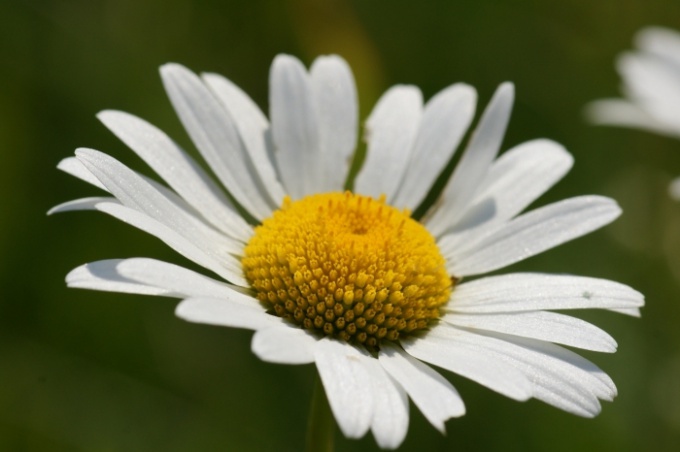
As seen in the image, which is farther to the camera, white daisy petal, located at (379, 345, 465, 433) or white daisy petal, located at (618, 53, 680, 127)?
white daisy petal, located at (618, 53, 680, 127)

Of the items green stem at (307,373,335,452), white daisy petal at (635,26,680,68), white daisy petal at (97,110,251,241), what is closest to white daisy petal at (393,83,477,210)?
white daisy petal at (97,110,251,241)

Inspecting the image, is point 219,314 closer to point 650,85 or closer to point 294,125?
point 294,125

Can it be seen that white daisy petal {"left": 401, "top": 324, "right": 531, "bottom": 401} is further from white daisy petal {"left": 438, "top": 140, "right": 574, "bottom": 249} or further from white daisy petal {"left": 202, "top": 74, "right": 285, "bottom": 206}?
white daisy petal {"left": 202, "top": 74, "right": 285, "bottom": 206}

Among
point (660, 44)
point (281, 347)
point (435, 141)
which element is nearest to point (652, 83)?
point (660, 44)

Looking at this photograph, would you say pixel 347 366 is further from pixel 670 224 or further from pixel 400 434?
pixel 670 224

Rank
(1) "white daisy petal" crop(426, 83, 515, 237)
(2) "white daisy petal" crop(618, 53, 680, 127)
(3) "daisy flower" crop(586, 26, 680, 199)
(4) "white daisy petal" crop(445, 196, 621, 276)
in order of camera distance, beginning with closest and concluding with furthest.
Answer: (4) "white daisy petal" crop(445, 196, 621, 276), (1) "white daisy petal" crop(426, 83, 515, 237), (3) "daisy flower" crop(586, 26, 680, 199), (2) "white daisy petal" crop(618, 53, 680, 127)

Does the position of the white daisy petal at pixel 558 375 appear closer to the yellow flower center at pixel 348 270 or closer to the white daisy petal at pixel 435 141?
the yellow flower center at pixel 348 270

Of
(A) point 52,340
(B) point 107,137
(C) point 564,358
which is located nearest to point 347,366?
(C) point 564,358
